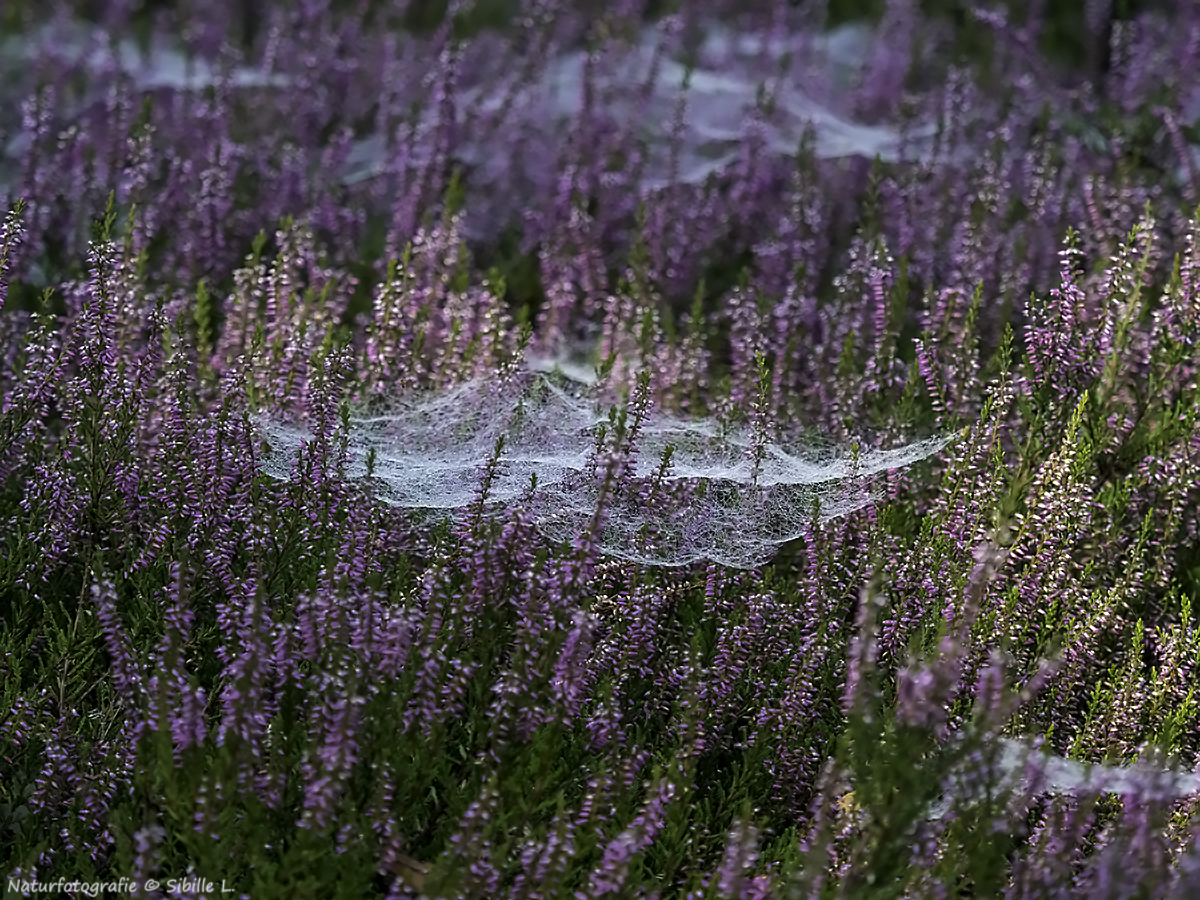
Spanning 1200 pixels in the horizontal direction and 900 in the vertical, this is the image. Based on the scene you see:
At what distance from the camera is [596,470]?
145 inches

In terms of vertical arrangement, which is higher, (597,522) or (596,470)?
(597,522)

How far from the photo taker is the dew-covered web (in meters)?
3.61

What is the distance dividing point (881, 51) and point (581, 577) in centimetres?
677

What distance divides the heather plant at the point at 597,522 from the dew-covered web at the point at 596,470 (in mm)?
21

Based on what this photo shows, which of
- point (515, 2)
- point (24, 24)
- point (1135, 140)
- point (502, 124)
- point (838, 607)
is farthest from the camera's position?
point (515, 2)

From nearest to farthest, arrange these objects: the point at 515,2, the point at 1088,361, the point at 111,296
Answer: the point at 111,296 < the point at 1088,361 < the point at 515,2

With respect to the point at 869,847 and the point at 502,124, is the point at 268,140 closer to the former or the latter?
the point at 502,124

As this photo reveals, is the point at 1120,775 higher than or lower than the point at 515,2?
lower

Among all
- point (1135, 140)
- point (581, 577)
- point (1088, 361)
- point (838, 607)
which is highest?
point (1135, 140)

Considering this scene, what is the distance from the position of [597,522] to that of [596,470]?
0.87 m

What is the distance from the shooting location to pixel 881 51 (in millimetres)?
8461

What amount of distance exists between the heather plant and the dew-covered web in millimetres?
21

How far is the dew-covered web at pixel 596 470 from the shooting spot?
361cm

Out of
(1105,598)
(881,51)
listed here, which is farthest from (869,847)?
(881,51)
